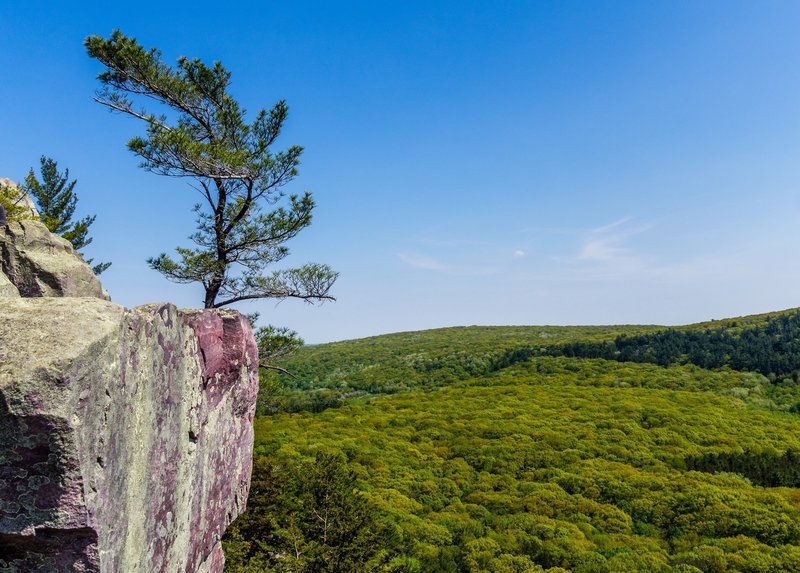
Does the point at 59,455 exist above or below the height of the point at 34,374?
below

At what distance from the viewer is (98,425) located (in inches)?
215

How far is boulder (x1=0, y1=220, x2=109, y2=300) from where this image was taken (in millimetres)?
8352

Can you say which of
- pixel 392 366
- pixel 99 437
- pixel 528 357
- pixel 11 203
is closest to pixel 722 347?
pixel 528 357

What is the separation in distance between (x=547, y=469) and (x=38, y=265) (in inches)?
1450

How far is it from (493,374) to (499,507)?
5291 cm

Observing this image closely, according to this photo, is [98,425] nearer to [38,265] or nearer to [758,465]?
[38,265]

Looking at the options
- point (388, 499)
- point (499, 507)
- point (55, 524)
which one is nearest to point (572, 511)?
point (499, 507)

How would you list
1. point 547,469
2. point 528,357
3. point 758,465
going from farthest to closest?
1. point 528,357
2. point 758,465
3. point 547,469

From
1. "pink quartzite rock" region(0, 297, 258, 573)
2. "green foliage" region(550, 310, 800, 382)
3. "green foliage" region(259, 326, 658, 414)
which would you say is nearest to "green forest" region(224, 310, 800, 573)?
"green foliage" region(550, 310, 800, 382)

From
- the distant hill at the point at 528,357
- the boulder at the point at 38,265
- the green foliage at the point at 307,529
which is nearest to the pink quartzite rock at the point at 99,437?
the boulder at the point at 38,265

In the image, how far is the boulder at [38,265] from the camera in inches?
329

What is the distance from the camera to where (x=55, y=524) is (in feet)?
16.6

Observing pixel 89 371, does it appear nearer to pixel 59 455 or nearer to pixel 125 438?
pixel 59 455

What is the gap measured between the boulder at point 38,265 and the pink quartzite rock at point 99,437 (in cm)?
233
